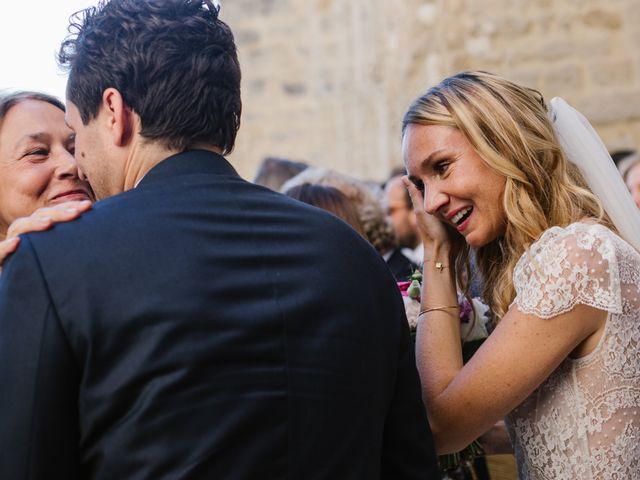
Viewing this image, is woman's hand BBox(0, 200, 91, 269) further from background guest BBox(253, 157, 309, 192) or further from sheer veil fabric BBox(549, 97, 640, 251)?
background guest BBox(253, 157, 309, 192)

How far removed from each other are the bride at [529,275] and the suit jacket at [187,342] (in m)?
0.56

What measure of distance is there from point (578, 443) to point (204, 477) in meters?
1.18

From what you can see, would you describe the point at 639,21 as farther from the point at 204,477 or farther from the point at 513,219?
the point at 204,477

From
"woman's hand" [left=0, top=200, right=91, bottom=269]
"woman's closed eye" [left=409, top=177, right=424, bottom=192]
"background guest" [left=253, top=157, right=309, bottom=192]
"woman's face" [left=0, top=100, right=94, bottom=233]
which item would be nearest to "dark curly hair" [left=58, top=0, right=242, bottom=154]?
"woman's hand" [left=0, top=200, right=91, bottom=269]

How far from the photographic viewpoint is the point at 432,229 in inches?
114

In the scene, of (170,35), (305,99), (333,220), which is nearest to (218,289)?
(333,220)

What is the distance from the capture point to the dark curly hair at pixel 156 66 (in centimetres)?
205

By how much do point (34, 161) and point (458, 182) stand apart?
1288 millimetres

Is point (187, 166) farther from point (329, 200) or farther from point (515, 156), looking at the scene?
point (329, 200)

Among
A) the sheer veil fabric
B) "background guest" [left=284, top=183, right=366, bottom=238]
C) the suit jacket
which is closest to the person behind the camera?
the suit jacket

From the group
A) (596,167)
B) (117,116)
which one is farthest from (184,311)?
(596,167)

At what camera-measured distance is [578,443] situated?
2.55m

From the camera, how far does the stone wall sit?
809 cm

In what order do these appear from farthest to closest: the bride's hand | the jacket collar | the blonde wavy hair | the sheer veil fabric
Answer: the bride's hand, the sheer veil fabric, the blonde wavy hair, the jacket collar
